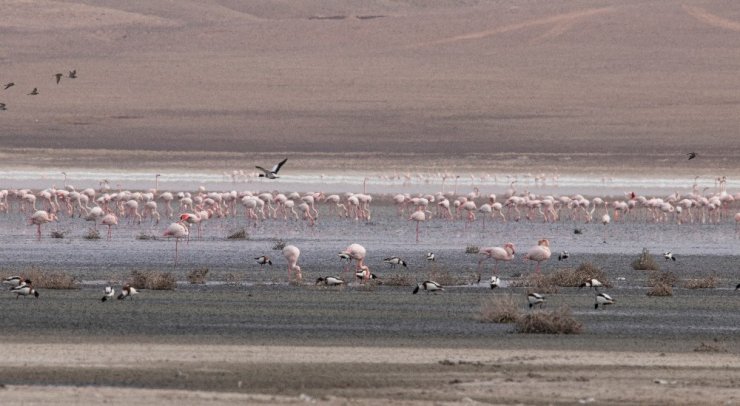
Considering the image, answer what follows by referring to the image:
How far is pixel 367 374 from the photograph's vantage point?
1232 cm

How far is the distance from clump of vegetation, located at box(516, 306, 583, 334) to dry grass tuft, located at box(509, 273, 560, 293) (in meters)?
4.10

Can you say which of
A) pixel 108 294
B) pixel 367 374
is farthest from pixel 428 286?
pixel 367 374

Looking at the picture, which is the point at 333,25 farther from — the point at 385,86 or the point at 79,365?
the point at 79,365

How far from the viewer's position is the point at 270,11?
124750mm

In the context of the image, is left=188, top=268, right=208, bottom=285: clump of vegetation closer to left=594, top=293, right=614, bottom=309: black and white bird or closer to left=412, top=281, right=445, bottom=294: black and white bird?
left=412, top=281, right=445, bottom=294: black and white bird

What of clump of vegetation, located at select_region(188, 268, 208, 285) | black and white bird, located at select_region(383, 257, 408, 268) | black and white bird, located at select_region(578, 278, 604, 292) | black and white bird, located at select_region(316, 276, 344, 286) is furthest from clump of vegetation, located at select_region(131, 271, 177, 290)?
black and white bird, located at select_region(578, 278, 604, 292)

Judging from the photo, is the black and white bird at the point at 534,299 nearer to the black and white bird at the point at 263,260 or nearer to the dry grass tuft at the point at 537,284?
the dry grass tuft at the point at 537,284

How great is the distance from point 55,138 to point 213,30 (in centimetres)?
4033

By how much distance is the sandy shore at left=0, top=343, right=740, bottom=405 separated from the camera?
1120cm

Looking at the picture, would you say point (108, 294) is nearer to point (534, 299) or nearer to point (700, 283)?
point (534, 299)

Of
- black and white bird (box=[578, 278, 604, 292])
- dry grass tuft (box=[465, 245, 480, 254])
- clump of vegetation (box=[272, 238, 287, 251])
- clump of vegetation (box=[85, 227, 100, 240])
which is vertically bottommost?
clump of vegetation (box=[85, 227, 100, 240])

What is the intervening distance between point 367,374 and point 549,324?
10.2ft

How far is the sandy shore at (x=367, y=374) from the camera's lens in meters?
11.2

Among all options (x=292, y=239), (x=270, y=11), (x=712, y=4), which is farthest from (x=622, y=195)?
(x=270, y=11)
